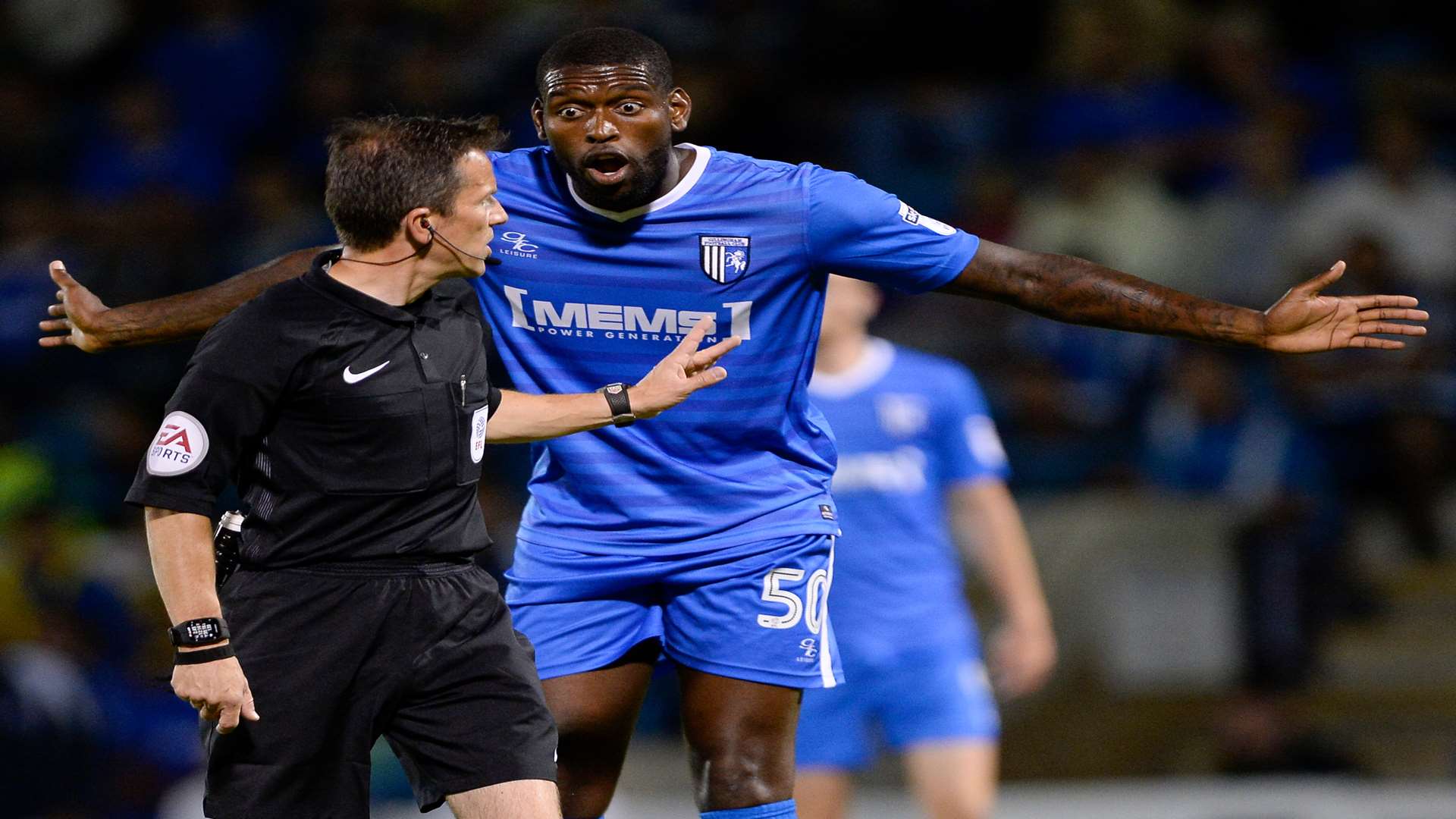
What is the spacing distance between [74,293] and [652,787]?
5.08 meters

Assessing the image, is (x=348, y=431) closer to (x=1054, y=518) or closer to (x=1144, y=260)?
(x=1054, y=518)

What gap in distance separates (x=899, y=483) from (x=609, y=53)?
299 centimetres

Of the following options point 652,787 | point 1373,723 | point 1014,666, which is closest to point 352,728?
point 1014,666

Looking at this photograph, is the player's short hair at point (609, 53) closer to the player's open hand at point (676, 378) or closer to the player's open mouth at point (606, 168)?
the player's open mouth at point (606, 168)

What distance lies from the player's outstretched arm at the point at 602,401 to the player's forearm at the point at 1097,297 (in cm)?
64

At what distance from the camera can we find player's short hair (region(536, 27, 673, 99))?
414cm

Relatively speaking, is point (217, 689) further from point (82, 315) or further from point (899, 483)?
point (899, 483)

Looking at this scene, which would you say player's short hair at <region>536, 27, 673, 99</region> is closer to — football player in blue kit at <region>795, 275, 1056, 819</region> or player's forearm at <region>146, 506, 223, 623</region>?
player's forearm at <region>146, 506, 223, 623</region>

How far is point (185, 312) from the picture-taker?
13.8 feet

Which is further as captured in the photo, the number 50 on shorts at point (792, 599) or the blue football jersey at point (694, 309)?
the number 50 on shorts at point (792, 599)

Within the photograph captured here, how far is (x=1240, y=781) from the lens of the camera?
841cm

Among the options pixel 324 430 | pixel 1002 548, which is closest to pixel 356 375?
pixel 324 430

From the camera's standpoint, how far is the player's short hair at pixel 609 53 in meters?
4.14

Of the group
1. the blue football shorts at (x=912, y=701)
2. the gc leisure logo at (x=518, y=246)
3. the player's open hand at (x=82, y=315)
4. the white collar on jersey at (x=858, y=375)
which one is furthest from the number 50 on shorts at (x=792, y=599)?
the white collar on jersey at (x=858, y=375)
